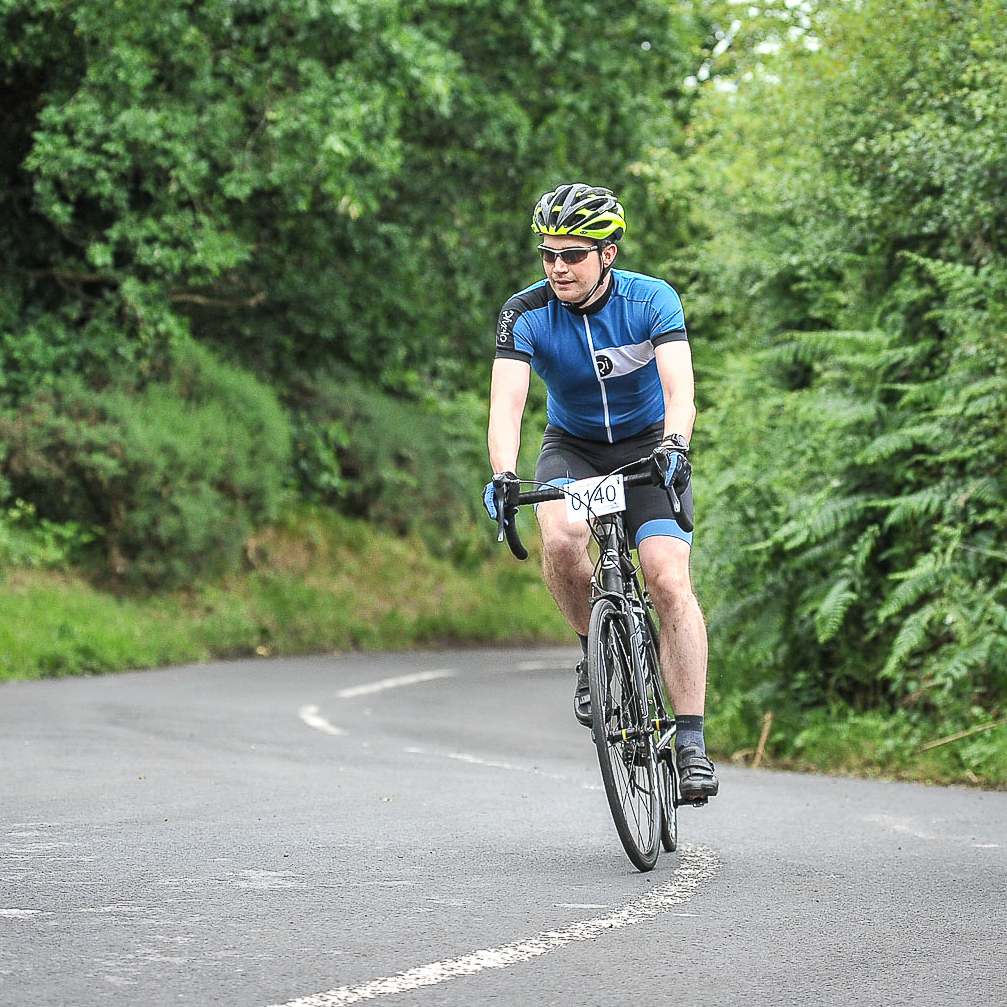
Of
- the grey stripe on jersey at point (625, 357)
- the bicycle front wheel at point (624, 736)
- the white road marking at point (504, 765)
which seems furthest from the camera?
the white road marking at point (504, 765)

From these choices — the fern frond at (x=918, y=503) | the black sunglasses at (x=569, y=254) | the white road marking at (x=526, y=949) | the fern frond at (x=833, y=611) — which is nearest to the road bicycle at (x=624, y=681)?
the white road marking at (x=526, y=949)

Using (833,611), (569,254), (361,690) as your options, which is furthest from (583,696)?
(361,690)

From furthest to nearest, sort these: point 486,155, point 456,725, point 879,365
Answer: point 486,155 → point 456,725 → point 879,365

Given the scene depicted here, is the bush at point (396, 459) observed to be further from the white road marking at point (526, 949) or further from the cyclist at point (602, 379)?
the white road marking at point (526, 949)

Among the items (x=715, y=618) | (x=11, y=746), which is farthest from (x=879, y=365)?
(x=11, y=746)

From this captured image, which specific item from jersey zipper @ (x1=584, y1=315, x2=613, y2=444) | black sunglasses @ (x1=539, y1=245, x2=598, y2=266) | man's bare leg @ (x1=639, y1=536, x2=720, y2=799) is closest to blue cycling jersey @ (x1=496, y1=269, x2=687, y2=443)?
jersey zipper @ (x1=584, y1=315, x2=613, y2=444)

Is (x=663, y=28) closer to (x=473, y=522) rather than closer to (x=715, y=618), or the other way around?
(x=473, y=522)

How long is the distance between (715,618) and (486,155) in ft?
45.8

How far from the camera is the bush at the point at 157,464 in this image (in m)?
18.6

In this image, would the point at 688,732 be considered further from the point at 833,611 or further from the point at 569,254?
the point at 833,611

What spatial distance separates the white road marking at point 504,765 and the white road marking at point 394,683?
14.4 feet

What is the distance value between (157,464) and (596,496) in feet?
45.4

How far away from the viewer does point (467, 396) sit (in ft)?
89.2

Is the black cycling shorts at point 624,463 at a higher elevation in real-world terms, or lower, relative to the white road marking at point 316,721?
higher
